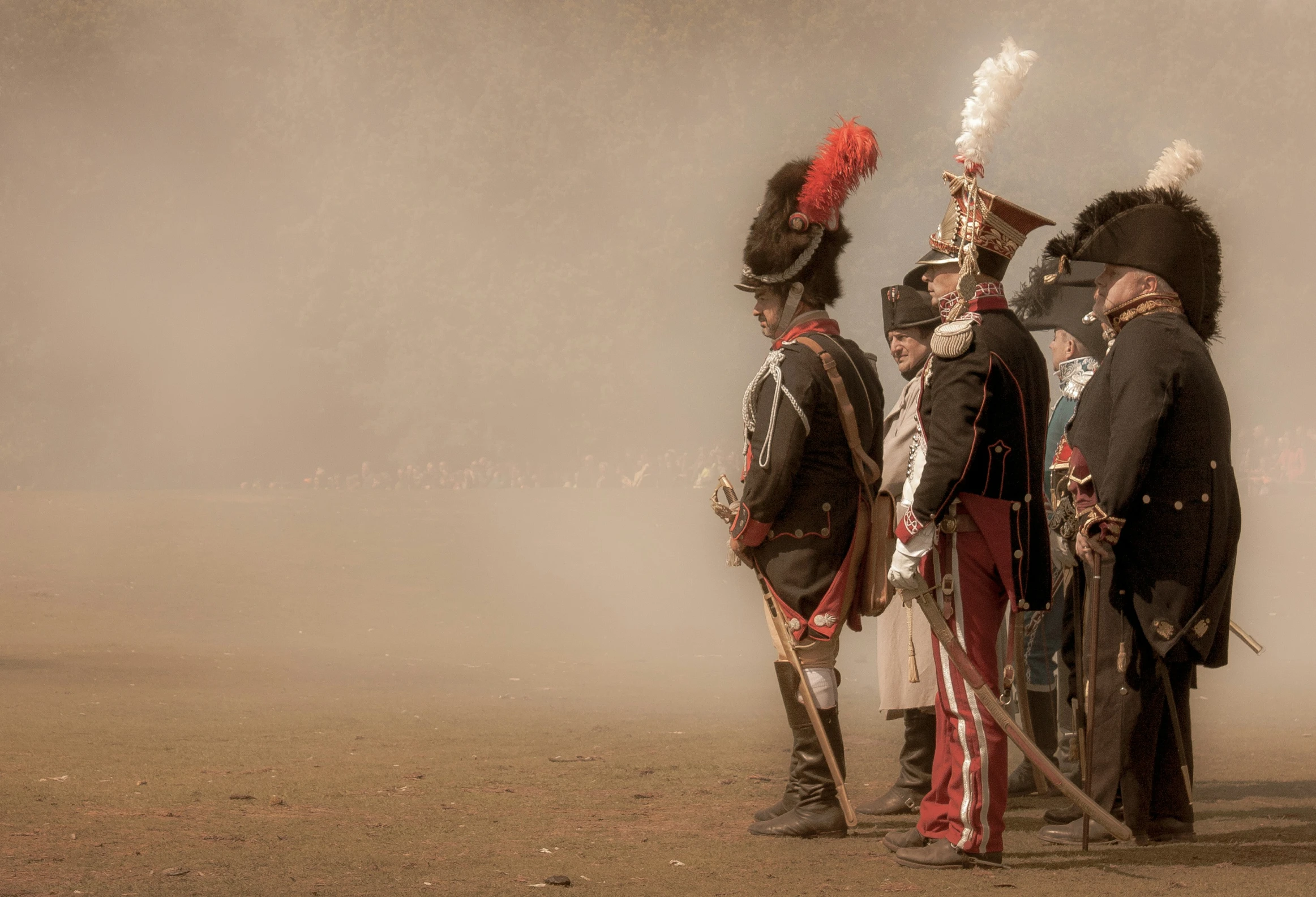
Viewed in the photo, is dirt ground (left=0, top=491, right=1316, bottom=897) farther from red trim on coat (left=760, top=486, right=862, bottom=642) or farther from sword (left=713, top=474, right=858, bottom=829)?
red trim on coat (left=760, top=486, right=862, bottom=642)

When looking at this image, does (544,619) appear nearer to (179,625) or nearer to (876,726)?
(179,625)

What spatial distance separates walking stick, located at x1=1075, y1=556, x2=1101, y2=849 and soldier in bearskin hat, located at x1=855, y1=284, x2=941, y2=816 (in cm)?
64

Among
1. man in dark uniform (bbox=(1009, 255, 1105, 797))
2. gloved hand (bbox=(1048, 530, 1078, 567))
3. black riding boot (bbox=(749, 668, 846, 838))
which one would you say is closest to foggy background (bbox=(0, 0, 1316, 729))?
man in dark uniform (bbox=(1009, 255, 1105, 797))

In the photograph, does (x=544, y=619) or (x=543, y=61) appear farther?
(x=543, y=61)

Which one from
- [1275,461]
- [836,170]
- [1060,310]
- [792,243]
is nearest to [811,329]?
[792,243]

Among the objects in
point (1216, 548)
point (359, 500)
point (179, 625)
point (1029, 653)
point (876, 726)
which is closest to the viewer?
point (1216, 548)

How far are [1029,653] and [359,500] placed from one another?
11.0 metres

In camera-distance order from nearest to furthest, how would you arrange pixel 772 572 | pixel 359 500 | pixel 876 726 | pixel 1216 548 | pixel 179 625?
pixel 1216 548
pixel 772 572
pixel 876 726
pixel 179 625
pixel 359 500

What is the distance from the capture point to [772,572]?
4637 mm

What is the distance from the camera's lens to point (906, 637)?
5148mm

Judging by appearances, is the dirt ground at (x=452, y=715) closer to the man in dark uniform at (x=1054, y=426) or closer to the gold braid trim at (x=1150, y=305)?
the man in dark uniform at (x=1054, y=426)

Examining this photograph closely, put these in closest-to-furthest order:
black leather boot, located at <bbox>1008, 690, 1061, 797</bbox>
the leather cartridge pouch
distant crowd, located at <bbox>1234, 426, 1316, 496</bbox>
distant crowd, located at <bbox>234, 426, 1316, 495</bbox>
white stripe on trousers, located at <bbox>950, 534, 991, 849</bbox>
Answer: white stripe on trousers, located at <bbox>950, 534, 991, 849</bbox> → the leather cartridge pouch → black leather boot, located at <bbox>1008, 690, 1061, 797</bbox> → distant crowd, located at <bbox>1234, 426, 1316, 496</bbox> → distant crowd, located at <bbox>234, 426, 1316, 495</bbox>

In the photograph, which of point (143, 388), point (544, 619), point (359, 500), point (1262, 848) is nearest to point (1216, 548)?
point (1262, 848)

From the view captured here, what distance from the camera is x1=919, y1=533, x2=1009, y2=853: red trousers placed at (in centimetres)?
405
